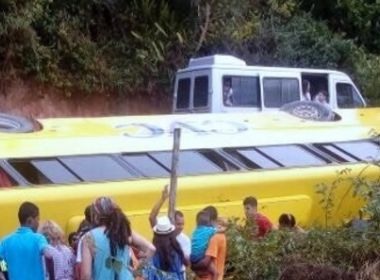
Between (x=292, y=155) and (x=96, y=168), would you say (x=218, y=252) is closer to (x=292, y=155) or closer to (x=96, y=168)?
(x=96, y=168)

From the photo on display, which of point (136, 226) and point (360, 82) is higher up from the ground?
point (136, 226)

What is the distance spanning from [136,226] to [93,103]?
1424 cm

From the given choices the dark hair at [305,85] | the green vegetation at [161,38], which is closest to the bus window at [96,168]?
the dark hair at [305,85]

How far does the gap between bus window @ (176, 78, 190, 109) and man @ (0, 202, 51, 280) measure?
1254cm

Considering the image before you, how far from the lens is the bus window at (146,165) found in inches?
511

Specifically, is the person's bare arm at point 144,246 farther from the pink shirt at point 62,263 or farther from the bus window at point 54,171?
the bus window at point 54,171

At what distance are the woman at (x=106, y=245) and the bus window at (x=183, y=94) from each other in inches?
526

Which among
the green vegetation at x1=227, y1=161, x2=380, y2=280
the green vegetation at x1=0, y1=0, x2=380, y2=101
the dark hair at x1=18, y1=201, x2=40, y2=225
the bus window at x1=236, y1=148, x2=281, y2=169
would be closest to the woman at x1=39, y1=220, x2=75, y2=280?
the dark hair at x1=18, y1=201, x2=40, y2=225

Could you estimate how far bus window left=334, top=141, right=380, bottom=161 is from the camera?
15.1 m

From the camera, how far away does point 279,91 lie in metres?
21.1

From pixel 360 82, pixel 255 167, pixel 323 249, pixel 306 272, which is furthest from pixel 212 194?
pixel 360 82

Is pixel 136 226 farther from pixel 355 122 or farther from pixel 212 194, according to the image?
pixel 355 122

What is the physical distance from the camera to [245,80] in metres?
20.7

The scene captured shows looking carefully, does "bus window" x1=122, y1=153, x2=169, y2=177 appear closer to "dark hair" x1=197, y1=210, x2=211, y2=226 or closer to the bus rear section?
"dark hair" x1=197, y1=210, x2=211, y2=226
